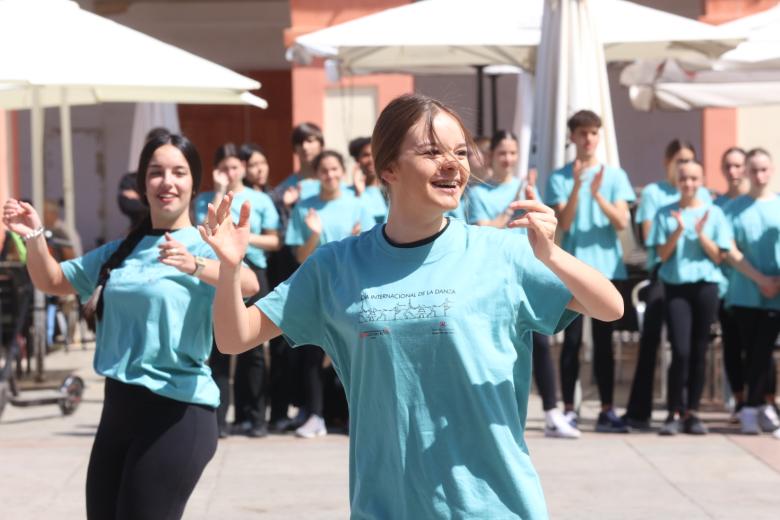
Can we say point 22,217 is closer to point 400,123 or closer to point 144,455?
point 144,455

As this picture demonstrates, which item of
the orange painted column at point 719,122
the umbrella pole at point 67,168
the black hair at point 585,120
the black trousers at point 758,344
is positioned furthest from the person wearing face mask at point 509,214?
the orange painted column at point 719,122

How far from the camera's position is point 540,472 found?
784 cm

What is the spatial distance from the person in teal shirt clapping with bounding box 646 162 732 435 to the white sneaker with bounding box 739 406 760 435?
9.6 inches

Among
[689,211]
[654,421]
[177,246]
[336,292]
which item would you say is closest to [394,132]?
[336,292]

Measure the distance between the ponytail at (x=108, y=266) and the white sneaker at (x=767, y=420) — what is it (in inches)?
216

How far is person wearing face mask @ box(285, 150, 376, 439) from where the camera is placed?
29.9ft

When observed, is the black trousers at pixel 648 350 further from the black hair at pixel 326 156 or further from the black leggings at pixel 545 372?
the black hair at pixel 326 156

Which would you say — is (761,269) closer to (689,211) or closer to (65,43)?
(689,211)

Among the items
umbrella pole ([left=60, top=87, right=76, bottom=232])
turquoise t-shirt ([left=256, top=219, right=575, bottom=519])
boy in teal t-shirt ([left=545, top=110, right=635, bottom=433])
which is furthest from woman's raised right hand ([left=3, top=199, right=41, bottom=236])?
umbrella pole ([left=60, top=87, right=76, bottom=232])

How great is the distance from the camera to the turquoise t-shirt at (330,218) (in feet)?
30.0

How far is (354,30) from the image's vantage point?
1027 centimetres

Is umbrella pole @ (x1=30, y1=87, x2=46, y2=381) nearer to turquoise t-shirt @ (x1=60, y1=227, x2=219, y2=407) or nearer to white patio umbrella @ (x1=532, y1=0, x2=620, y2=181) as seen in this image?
white patio umbrella @ (x1=532, y1=0, x2=620, y2=181)

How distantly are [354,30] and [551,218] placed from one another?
731cm

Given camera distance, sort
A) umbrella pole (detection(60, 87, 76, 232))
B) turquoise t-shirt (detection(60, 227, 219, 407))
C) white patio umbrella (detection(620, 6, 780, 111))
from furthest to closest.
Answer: umbrella pole (detection(60, 87, 76, 232)) → white patio umbrella (detection(620, 6, 780, 111)) → turquoise t-shirt (detection(60, 227, 219, 407))
